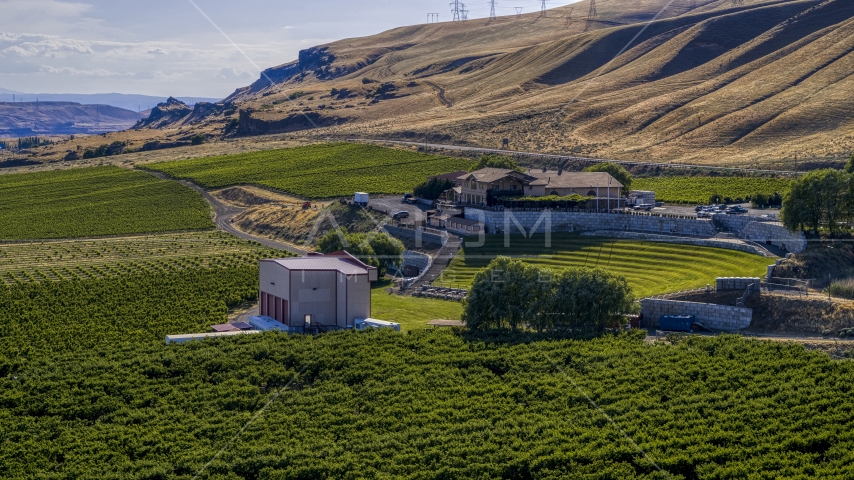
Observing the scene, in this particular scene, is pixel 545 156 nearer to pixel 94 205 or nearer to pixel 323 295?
pixel 94 205

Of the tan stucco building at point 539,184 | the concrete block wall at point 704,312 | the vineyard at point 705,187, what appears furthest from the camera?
the vineyard at point 705,187

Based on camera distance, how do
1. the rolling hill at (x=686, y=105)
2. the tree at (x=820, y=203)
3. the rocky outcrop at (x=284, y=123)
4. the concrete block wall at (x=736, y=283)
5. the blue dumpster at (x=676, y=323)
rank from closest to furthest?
the blue dumpster at (x=676, y=323)
the concrete block wall at (x=736, y=283)
the tree at (x=820, y=203)
the rolling hill at (x=686, y=105)
the rocky outcrop at (x=284, y=123)

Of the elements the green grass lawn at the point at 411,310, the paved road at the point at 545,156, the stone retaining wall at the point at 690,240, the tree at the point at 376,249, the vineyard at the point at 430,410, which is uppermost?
the paved road at the point at 545,156

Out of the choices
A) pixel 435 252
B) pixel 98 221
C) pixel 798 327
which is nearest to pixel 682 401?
pixel 798 327

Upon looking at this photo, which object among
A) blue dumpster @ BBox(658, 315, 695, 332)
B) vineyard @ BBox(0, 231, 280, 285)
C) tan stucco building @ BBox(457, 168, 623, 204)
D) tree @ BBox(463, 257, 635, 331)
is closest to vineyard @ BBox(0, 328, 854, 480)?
tree @ BBox(463, 257, 635, 331)

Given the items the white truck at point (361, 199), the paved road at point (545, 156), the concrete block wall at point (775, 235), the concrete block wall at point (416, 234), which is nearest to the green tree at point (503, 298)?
the concrete block wall at point (775, 235)

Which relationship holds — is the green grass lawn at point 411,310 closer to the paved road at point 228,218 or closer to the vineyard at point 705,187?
the paved road at point 228,218

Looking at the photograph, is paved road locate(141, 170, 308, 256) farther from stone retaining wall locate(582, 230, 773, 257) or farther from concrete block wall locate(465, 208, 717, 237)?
stone retaining wall locate(582, 230, 773, 257)
